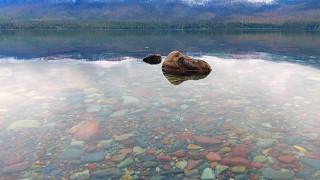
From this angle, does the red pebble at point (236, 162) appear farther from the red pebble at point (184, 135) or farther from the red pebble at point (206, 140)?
the red pebble at point (184, 135)

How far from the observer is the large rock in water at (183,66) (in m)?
23.1

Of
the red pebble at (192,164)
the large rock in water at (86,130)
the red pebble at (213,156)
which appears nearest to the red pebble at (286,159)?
the red pebble at (213,156)

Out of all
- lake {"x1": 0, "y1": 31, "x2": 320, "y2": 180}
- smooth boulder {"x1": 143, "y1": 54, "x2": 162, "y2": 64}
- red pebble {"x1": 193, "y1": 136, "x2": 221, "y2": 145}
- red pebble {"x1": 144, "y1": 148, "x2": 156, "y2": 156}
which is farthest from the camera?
smooth boulder {"x1": 143, "y1": 54, "x2": 162, "y2": 64}

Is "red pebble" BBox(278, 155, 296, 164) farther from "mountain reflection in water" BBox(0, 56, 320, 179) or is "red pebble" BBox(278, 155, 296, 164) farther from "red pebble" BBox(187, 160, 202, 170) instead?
"red pebble" BBox(187, 160, 202, 170)

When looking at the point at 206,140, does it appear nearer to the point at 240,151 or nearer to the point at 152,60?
the point at 240,151

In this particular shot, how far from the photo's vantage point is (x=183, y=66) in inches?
911

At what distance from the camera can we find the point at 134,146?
989 cm

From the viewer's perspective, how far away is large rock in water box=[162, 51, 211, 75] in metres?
23.1

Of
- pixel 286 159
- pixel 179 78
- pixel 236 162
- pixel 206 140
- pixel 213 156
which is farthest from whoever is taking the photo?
pixel 179 78

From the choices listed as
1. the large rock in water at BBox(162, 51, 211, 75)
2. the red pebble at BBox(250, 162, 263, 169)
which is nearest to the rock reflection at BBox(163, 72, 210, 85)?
the large rock in water at BBox(162, 51, 211, 75)

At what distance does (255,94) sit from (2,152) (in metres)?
11.3

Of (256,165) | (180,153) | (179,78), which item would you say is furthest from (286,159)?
(179,78)

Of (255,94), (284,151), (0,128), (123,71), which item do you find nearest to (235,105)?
(255,94)

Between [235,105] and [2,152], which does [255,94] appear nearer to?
[235,105]
